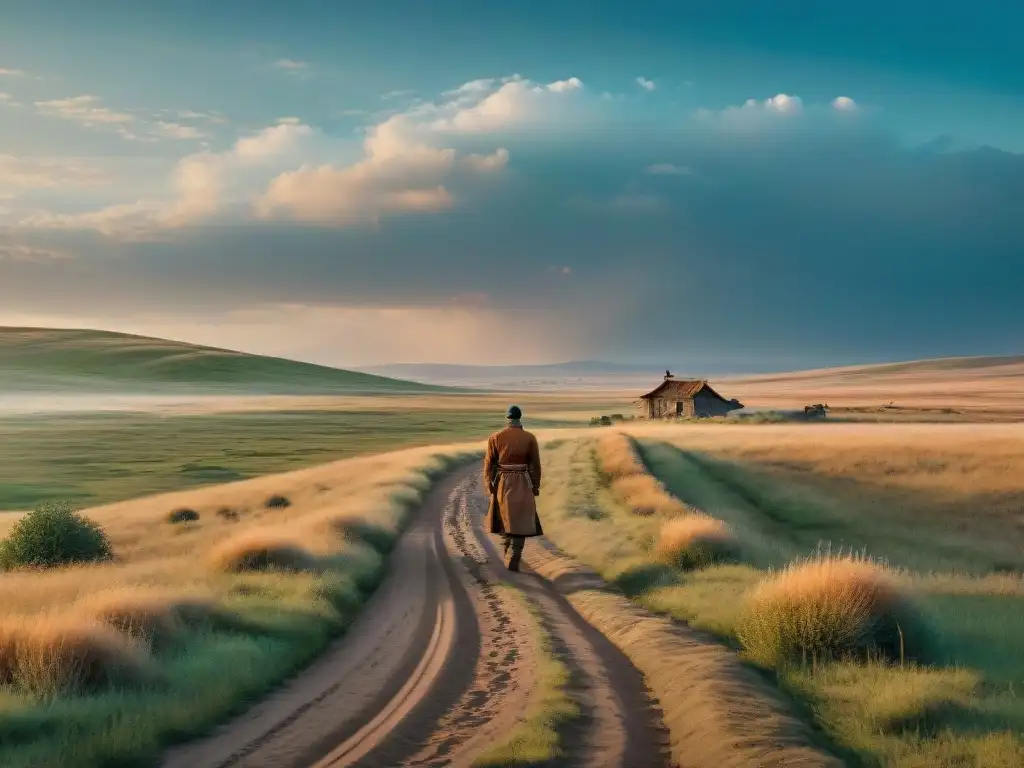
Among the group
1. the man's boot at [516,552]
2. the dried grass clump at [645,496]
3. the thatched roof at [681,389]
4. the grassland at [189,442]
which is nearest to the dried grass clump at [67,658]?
the man's boot at [516,552]

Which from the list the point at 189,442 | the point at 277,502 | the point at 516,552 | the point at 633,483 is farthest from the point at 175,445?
the point at 516,552

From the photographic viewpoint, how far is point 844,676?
11984mm

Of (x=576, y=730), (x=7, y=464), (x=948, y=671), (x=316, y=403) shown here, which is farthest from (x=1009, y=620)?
(x=316, y=403)

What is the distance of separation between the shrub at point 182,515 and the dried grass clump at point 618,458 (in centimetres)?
1911

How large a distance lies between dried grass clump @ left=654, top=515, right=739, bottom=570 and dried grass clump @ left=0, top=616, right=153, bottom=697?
1262cm

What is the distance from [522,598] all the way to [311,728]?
8015 millimetres

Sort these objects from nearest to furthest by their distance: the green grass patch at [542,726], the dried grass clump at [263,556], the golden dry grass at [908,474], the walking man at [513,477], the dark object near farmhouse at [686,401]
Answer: the green grass patch at [542,726] < the dried grass clump at [263,556] < the walking man at [513,477] < the golden dry grass at [908,474] < the dark object near farmhouse at [686,401]

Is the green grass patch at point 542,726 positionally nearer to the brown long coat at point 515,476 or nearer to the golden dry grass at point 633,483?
the brown long coat at point 515,476

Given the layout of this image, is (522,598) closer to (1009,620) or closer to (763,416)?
(1009,620)

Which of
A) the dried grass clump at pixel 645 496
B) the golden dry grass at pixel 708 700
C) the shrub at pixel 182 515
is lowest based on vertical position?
the shrub at pixel 182 515

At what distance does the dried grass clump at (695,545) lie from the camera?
2127 cm

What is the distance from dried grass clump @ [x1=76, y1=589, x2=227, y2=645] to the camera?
13250 mm

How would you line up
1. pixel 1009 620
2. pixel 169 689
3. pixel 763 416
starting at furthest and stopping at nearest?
pixel 763 416, pixel 1009 620, pixel 169 689

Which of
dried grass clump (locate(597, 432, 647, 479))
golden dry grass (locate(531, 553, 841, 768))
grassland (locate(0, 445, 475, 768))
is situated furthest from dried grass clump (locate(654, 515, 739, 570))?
dried grass clump (locate(597, 432, 647, 479))
